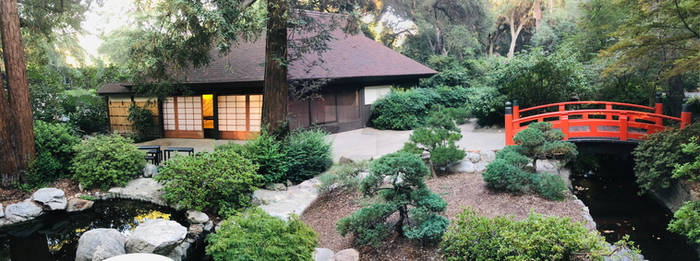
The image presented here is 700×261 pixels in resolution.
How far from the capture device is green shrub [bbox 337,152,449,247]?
529 centimetres

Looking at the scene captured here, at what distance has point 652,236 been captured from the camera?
284 inches

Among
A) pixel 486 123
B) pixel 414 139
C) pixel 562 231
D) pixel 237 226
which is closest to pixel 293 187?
pixel 414 139

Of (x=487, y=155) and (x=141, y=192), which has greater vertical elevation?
(x=487, y=155)

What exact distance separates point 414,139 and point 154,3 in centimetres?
747

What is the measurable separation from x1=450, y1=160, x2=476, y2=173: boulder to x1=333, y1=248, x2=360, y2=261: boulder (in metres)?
4.60

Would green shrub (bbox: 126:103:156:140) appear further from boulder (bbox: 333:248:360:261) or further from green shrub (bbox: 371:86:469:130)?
boulder (bbox: 333:248:360:261)

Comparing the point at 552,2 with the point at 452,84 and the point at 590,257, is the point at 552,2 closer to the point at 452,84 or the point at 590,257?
the point at 452,84

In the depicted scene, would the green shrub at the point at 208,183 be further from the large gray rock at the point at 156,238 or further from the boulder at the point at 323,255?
the boulder at the point at 323,255

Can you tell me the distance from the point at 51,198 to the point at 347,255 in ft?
21.2

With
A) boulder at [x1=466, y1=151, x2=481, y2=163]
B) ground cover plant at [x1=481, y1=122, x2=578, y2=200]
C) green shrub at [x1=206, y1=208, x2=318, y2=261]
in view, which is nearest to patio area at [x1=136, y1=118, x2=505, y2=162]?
boulder at [x1=466, y1=151, x2=481, y2=163]

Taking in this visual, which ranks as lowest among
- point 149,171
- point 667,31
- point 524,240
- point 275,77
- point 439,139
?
point 524,240

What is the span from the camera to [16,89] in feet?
29.0

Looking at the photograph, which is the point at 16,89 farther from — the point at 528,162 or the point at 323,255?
the point at 528,162

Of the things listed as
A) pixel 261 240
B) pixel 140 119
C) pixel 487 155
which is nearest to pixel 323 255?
pixel 261 240
